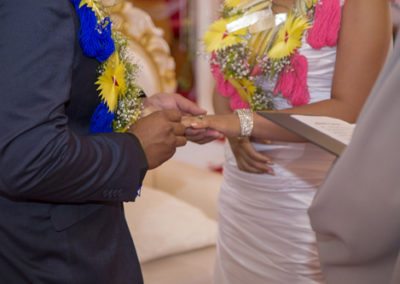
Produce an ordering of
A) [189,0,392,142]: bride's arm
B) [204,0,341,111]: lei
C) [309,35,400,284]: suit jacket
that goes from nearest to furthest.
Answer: [309,35,400,284]: suit jacket < [189,0,392,142]: bride's arm < [204,0,341,111]: lei

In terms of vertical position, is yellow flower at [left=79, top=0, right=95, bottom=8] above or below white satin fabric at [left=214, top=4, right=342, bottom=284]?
above

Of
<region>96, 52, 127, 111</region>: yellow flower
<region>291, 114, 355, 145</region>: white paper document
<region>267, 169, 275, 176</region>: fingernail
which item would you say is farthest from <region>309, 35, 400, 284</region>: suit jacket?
<region>267, 169, 275, 176</region>: fingernail

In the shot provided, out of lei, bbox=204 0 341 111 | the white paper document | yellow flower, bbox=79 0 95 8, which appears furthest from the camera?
lei, bbox=204 0 341 111

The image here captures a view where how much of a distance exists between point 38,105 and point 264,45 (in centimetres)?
97

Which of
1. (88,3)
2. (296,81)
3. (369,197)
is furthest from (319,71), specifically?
(369,197)

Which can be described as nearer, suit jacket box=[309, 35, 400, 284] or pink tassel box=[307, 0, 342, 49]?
suit jacket box=[309, 35, 400, 284]

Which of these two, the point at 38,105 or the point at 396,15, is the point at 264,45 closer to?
the point at 396,15

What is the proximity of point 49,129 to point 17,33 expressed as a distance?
161 mm

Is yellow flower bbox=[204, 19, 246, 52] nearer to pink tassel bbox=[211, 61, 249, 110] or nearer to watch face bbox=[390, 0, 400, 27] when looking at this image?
pink tassel bbox=[211, 61, 249, 110]

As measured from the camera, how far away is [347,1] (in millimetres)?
1655

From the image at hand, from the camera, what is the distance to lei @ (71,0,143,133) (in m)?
1.16

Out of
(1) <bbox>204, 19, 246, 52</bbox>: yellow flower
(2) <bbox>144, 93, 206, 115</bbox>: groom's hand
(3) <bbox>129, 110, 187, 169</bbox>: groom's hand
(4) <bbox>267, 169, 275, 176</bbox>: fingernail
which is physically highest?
(1) <bbox>204, 19, 246, 52</bbox>: yellow flower

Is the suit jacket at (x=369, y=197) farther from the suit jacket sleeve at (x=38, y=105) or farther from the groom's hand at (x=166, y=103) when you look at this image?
the groom's hand at (x=166, y=103)

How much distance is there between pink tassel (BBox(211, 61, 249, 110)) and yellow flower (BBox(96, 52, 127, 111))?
0.67m
